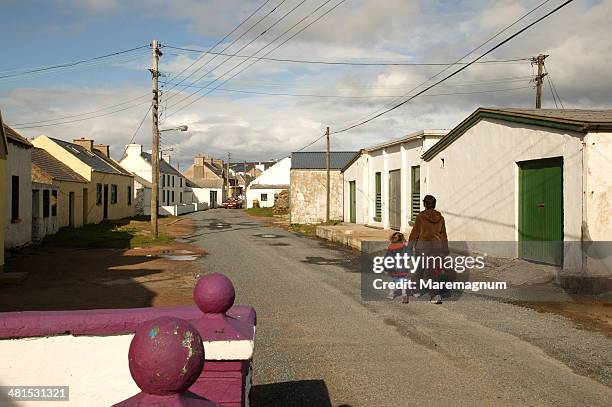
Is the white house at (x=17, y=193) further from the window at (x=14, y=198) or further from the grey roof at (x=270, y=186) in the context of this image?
the grey roof at (x=270, y=186)

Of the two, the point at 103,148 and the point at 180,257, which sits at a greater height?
the point at 103,148

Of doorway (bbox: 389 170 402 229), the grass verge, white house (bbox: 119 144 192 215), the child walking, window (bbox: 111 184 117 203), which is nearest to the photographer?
the child walking

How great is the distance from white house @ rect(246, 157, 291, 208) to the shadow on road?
227 ft

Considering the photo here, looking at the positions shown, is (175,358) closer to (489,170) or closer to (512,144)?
(512,144)

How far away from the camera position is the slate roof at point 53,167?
92.7 ft

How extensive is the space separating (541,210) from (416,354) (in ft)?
23.7

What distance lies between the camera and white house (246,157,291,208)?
75.0m

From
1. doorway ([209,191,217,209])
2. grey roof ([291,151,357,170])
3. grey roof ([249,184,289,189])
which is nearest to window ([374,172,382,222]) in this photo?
grey roof ([291,151,357,170])

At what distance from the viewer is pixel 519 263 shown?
41.5 ft

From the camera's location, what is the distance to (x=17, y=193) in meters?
19.7

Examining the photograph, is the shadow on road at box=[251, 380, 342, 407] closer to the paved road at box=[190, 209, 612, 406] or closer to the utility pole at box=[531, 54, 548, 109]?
the paved road at box=[190, 209, 612, 406]

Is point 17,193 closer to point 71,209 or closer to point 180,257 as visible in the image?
point 180,257

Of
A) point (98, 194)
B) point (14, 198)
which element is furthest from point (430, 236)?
point (98, 194)

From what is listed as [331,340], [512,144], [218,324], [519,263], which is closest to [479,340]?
[331,340]
